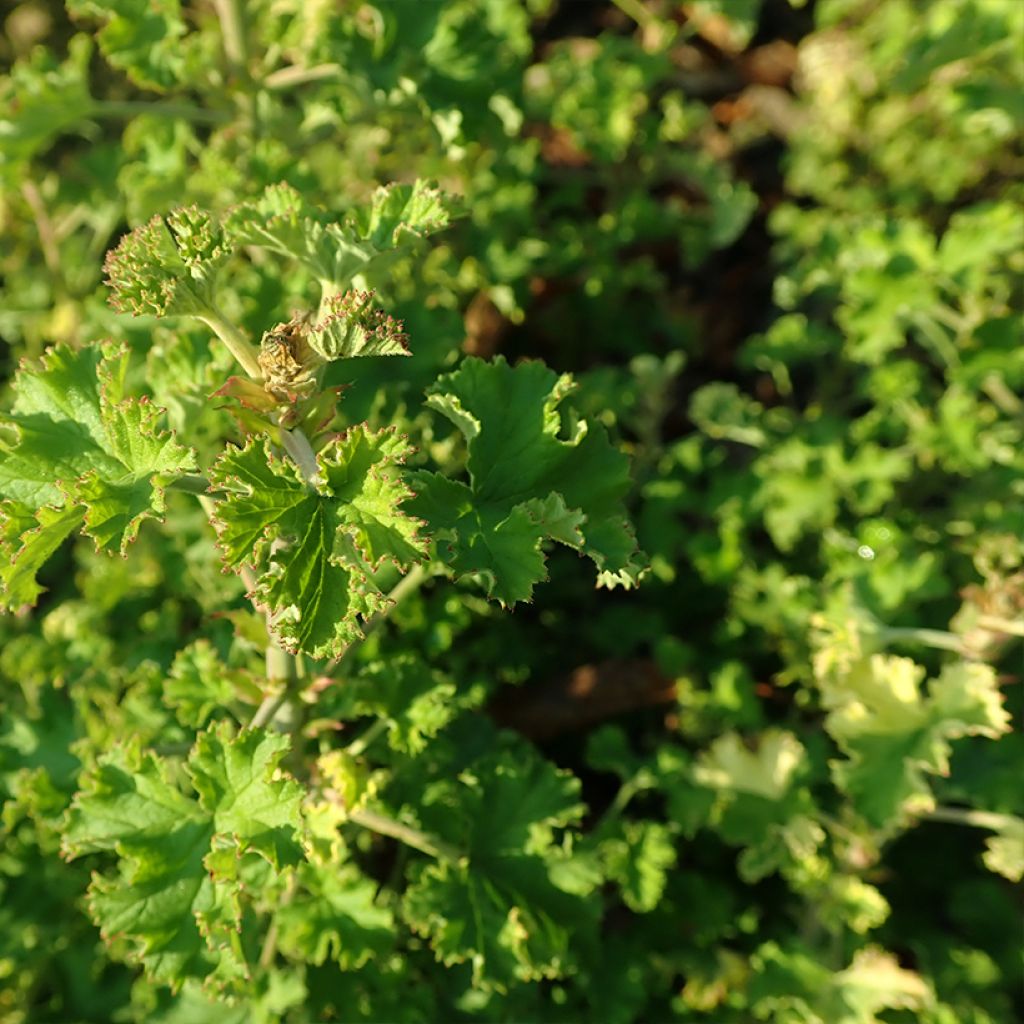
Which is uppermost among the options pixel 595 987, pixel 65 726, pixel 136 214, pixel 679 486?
pixel 136 214

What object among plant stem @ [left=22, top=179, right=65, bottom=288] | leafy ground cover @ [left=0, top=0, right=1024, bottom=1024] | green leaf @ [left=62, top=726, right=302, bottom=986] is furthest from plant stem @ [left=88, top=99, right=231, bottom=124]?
green leaf @ [left=62, top=726, right=302, bottom=986]

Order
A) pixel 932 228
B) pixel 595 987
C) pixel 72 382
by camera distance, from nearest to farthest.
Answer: pixel 72 382 → pixel 595 987 → pixel 932 228

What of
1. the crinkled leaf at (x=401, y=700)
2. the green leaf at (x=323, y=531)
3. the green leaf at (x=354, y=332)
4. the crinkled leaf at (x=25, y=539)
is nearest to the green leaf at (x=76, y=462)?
the crinkled leaf at (x=25, y=539)

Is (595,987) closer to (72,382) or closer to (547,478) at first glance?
(547,478)

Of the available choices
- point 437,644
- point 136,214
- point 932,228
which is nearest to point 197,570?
point 437,644

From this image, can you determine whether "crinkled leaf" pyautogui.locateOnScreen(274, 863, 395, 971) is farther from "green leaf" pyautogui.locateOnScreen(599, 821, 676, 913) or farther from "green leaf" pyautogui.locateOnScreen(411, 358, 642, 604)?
"green leaf" pyautogui.locateOnScreen(411, 358, 642, 604)

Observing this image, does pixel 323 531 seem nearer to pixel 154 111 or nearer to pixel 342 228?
pixel 342 228

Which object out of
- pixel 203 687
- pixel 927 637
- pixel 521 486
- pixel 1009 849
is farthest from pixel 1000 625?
pixel 203 687
